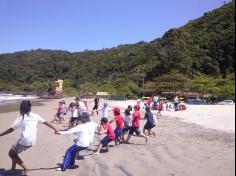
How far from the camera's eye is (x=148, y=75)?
A: 8694cm

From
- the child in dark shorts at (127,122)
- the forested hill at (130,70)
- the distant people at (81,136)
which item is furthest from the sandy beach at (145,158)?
the forested hill at (130,70)

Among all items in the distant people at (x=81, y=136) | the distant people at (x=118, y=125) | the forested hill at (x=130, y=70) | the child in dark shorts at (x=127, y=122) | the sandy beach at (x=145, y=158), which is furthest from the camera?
the forested hill at (x=130, y=70)

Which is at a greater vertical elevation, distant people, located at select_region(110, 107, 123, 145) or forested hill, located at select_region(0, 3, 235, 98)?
forested hill, located at select_region(0, 3, 235, 98)

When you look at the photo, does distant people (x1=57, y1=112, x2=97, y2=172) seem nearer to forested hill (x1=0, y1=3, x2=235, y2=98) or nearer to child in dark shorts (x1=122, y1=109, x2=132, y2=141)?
child in dark shorts (x1=122, y1=109, x2=132, y2=141)

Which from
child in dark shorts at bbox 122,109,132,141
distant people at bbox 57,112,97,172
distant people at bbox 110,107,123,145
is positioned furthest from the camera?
child in dark shorts at bbox 122,109,132,141

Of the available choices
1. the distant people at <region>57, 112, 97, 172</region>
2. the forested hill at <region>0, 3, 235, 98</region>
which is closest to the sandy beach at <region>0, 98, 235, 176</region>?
the distant people at <region>57, 112, 97, 172</region>

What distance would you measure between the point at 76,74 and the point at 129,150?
444 ft

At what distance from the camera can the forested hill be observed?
5595 centimetres

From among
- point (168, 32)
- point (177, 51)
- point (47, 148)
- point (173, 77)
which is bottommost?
point (47, 148)

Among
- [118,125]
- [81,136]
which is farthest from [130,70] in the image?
[81,136]

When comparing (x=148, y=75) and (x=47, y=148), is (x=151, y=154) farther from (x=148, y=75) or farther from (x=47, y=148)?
(x=148, y=75)

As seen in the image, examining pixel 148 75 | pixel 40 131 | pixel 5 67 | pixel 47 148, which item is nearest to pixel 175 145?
pixel 47 148

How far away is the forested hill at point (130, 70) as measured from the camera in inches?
2203

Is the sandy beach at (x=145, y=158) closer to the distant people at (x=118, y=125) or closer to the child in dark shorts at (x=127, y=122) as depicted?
the distant people at (x=118, y=125)
